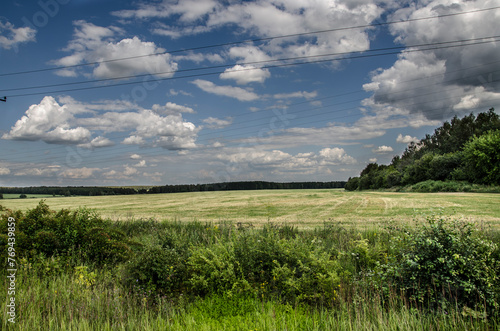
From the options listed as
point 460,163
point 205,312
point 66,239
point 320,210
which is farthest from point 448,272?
point 460,163

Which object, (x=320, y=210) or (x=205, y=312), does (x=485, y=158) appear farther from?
(x=205, y=312)

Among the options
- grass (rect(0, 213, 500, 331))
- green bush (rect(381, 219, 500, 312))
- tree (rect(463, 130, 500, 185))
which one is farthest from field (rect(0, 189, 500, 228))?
tree (rect(463, 130, 500, 185))

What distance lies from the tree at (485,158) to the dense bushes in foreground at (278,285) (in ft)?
168

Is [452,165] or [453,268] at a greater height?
[452,165]

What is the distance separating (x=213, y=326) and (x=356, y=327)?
8.00 ft

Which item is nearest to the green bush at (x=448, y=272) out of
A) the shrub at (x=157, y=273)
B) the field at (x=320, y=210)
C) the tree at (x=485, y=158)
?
the field at (x=320, y=210)

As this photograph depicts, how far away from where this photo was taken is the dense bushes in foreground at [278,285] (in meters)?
5.86

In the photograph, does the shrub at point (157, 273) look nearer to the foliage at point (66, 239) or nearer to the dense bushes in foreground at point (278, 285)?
the dense bushes in foreground at point (278, 285)

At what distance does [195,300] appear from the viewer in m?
6.75

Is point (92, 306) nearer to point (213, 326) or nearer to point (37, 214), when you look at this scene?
point (213, 326)

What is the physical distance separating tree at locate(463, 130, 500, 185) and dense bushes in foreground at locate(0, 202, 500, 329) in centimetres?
5117

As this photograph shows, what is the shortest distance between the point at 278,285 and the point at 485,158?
5459 centimetres

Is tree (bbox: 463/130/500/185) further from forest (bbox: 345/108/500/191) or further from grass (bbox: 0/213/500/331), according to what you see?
grass (bbox: 0/213/500/331)

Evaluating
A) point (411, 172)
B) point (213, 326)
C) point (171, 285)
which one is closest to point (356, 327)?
point (213, 326)
